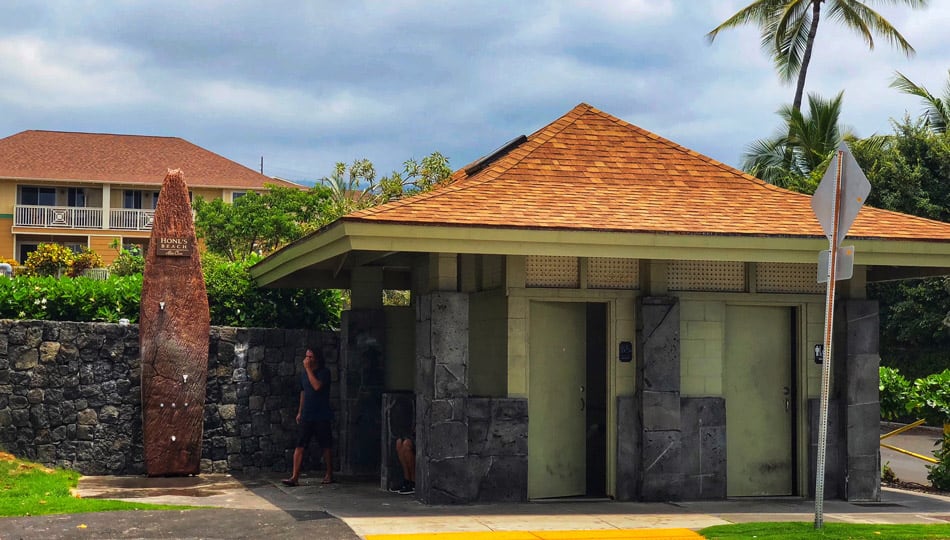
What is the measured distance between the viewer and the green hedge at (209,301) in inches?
678

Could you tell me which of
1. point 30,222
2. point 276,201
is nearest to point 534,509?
point 276,201

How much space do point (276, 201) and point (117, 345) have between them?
33.3 metres

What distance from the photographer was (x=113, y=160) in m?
56.2

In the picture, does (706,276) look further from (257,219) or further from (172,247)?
(257,219)

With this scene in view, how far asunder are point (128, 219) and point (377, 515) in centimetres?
4704

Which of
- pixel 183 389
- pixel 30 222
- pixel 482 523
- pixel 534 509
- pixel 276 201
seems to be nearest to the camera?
pixel 482 523

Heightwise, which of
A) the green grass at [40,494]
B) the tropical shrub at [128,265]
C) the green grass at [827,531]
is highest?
the tropical shrub at [128,265]

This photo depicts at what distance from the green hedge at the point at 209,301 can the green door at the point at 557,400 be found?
711cm

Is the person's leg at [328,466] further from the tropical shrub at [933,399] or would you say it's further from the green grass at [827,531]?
the tropical shrub at [933,399]

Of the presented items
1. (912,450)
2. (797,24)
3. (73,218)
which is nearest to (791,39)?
(797,24)

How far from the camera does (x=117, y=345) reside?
55.1 feet

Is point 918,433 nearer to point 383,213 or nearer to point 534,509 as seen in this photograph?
point 534,509

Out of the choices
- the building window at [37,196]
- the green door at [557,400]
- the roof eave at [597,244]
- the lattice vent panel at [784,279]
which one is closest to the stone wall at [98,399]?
the roof eave at [597,244]

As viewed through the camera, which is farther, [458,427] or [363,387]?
[363,387]
